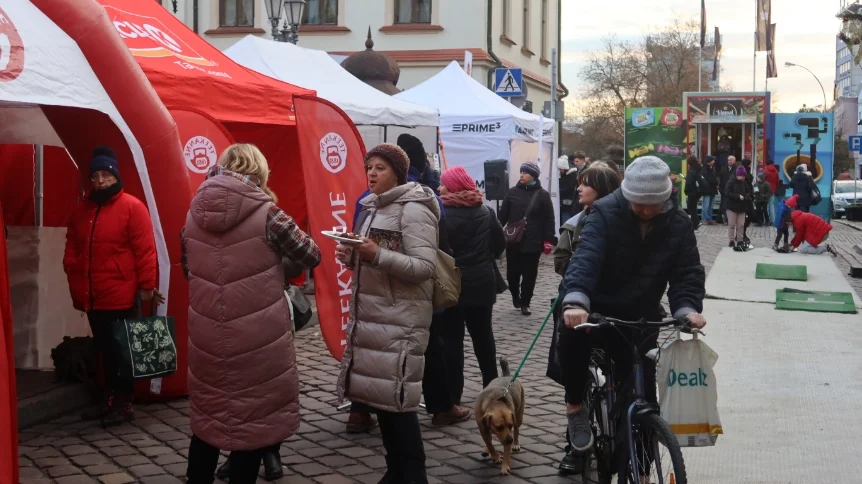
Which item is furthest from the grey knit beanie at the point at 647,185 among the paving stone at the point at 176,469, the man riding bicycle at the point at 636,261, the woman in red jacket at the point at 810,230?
the woman in red jacket at the point at 810,230

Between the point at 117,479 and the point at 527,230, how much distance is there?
6.93 metres

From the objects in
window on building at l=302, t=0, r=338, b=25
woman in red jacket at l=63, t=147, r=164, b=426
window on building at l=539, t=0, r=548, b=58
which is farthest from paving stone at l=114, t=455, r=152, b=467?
window on building at l=539, t=0, r=548, b=58

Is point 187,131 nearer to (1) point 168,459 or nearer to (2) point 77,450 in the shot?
(2) point 77,450

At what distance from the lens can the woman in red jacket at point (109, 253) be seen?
667cm

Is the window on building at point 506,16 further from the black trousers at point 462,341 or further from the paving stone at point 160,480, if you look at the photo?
the paving stone at point 160,480

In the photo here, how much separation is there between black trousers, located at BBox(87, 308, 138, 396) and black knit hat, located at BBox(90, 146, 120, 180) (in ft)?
2.87

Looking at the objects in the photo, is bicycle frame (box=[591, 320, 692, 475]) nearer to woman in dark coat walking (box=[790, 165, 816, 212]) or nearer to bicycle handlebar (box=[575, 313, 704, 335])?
bicycle handlebar (box=[575, 313, 704, 335])

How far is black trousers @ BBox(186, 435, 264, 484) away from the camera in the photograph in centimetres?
496

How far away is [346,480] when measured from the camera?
18.9 feet

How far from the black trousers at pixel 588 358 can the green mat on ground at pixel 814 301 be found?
810 cm

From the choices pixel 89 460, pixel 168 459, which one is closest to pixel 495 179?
pixel 168 459

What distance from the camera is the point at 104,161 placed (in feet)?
21.6

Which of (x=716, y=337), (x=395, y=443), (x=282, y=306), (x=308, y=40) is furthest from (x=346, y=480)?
(x=308, y=40)

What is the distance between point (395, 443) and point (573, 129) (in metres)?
73.8
